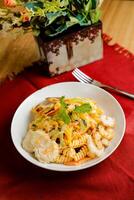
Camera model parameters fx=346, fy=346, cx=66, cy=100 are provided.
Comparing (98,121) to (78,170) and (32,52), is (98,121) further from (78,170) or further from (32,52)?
(32,52)

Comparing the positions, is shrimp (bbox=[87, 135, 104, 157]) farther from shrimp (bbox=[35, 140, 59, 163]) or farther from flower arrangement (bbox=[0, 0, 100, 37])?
flower arrangement (bbox=[0, 0, 100, 37])

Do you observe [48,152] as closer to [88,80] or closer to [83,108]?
[83,108]

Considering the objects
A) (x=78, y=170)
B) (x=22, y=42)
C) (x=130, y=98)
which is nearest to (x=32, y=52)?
(x=22, y=42)

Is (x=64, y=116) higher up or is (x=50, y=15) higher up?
(x=50, y=15)

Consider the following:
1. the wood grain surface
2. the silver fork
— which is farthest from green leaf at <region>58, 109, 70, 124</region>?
the wood grain surface

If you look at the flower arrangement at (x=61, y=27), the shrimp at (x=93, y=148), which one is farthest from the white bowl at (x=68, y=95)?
the flower arrangement at (x=61, y=27)

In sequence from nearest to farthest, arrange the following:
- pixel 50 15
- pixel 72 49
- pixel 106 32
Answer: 1. pixel 50 15
2. pixel 72 49
3. pixel 106 32

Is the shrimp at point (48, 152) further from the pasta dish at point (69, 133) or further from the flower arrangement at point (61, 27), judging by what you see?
the flower arrangement at point (61, 27)

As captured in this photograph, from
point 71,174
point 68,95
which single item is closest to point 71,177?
point 71,174
